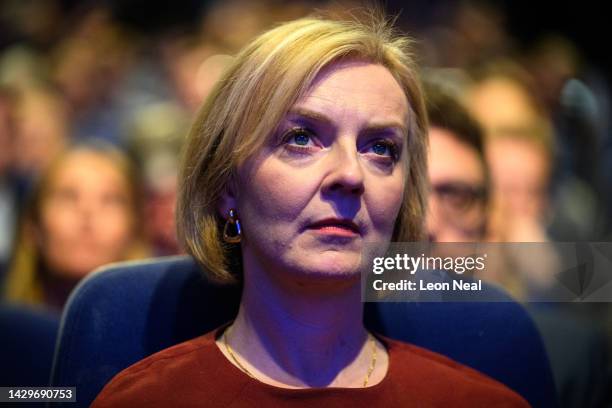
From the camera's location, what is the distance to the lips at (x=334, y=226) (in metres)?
1.14

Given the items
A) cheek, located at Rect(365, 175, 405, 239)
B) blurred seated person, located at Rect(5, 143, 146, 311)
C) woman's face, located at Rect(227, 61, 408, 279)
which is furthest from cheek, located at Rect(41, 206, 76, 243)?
cheek, located at Rect(365, 175, 405, 239)

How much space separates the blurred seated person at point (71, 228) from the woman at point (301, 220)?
0.88 m

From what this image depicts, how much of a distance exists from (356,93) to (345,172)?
118mm

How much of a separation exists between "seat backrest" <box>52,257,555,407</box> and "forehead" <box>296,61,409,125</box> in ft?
1.13

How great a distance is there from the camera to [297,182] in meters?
1.14

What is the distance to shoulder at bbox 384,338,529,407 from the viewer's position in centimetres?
124

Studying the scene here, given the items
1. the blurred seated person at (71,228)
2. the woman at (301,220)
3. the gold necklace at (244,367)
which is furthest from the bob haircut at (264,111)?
the blurred seated person at (71,228)

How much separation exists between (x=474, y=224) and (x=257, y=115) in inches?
27.0

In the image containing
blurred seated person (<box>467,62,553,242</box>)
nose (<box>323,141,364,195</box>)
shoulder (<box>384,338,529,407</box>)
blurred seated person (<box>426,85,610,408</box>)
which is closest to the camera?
nose (<box>323,141,364,195</box>)

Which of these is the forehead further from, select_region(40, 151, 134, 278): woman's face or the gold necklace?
select_region(40, 151, 134, 278): woman's face

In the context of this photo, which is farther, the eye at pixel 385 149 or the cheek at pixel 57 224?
the cheek at pixel 57 224

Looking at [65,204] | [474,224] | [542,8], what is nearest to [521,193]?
[542,8]

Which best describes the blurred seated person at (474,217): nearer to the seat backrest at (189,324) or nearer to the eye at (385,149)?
the seat backrest at (189,324)

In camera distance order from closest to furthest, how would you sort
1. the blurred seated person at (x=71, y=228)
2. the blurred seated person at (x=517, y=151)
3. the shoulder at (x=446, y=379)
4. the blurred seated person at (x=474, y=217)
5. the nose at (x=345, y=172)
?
the nose at (x=345, y=172)
the shoulder at (x=446, y=379)
the blurred seated person at (x=474, y=217)
the blurred seated person at (x=71, y=228)
the blurred seated person at (x=517, y=151)
